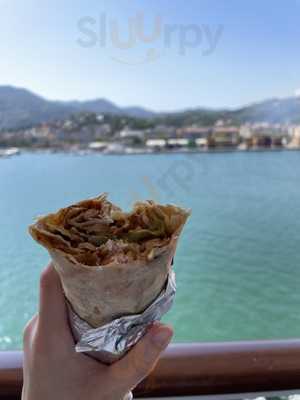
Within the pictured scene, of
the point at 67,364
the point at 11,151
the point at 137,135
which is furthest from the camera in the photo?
the point at 11,151

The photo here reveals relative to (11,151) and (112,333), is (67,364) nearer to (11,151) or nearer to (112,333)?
(112,333)

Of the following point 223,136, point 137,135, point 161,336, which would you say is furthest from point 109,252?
point 223,136

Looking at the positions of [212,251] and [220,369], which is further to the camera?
[212,251]

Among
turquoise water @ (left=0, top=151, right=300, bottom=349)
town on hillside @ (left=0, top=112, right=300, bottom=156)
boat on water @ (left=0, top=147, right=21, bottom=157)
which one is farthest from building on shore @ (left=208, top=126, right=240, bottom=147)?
boat on water @ (left=0, top=147, right=21, bottom=157)

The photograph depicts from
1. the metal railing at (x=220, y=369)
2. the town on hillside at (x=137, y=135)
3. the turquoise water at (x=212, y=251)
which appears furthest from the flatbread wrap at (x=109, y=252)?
the town on hillside at (x=137, y=135)

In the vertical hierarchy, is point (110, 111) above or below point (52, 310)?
above

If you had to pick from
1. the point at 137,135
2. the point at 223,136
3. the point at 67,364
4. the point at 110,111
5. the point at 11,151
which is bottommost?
the point at 11,151
